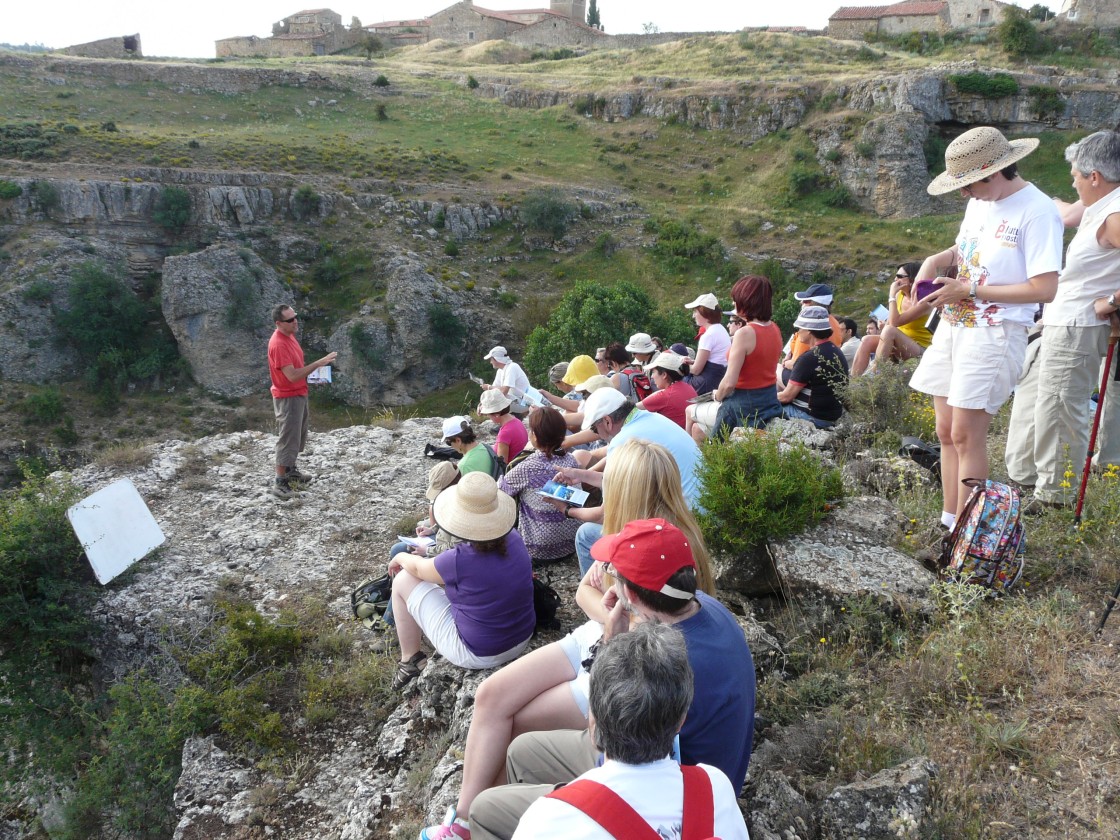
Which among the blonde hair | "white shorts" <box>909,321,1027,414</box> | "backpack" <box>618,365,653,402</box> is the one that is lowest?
"backpack" <box>618,365,653,402</box>

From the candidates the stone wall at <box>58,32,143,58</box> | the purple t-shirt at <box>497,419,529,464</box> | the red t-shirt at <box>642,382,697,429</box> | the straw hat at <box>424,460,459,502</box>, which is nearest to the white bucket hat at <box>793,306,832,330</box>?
the red t-shirt at <box>642,382,697,429</box>

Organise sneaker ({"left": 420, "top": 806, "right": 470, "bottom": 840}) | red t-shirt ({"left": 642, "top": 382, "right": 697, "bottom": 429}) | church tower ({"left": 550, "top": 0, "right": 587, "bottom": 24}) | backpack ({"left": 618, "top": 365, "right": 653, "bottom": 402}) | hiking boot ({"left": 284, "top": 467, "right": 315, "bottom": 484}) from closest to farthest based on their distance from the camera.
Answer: sneaker ({"left": 420, "top": 806, "right": 470, "bottom": 840}) < red t-shirt ({"left": 642, "top": 382, "right": 697, "bottom": 429}) < backpack ({"left": 618, "top": 365, "right": 653, "bottom": 402}) < hiking boot ({"left": 284, "top": 467, "right": 315, "bottom": 484}) < church tower ({"left": 550, "top": 0, "right": 587, "bottom": 24})

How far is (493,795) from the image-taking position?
7.84 feet

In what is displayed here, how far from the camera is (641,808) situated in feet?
5.67

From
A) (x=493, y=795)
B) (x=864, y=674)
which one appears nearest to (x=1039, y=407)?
(x=864, y=674)

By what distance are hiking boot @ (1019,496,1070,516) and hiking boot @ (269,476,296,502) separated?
6922 millimetres

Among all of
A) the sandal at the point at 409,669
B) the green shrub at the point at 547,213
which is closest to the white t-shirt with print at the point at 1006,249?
the sandal at the point at 409,669

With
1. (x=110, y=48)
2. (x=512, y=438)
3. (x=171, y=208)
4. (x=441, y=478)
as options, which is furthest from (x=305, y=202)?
(x=441, y=478)

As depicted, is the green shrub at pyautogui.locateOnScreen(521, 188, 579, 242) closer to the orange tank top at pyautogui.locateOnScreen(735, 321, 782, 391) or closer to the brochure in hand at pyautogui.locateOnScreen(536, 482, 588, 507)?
the orange tank top at pyautogui.locateOnScreen(735, 321, 782, 391)

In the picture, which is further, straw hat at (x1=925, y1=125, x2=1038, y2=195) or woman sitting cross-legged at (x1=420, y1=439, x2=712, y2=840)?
straw hat at (x1=925, y1=125, x2=1038, y2=195)

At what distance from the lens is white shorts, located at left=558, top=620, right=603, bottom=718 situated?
2760 mm

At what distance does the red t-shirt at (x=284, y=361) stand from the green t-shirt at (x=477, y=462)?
3013 millimetres

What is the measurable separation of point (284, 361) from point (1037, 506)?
675 cm

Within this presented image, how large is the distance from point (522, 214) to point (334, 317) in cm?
1024
